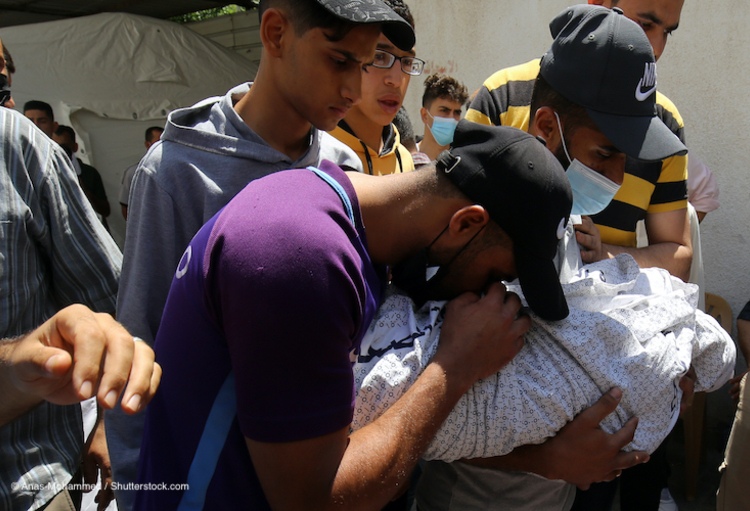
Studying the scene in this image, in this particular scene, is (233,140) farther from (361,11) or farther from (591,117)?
(591,117)

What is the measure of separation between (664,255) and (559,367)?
3.42ft

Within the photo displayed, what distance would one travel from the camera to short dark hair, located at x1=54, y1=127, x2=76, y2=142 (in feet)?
23.8

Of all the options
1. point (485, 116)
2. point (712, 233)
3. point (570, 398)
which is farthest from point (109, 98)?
point (570, 398)

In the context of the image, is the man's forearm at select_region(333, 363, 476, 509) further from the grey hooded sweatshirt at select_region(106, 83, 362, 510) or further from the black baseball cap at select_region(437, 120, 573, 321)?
the grey hooded sweatshirt at select_region(106, 83, 362, 510)

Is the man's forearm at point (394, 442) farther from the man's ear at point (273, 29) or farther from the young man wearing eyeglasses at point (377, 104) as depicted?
the young man wearing eyeglasses at point (377, 104)

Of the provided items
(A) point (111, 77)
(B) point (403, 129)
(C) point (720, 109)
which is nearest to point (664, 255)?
(B) point (403, 129)

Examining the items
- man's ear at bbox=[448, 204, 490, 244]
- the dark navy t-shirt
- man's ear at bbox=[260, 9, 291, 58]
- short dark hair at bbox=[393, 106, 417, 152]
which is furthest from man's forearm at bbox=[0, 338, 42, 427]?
short dark hair at bbox=[393, 106, 417, 152]

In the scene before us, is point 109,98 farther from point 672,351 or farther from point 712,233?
point 672,351

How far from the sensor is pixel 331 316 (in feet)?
3.28

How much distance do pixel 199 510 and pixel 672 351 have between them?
51.9 inches

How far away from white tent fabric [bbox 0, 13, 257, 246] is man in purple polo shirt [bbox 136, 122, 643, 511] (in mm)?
8042

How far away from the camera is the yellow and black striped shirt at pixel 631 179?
2148mm

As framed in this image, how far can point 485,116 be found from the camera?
232 cm

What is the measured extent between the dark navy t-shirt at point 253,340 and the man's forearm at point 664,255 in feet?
4.41
